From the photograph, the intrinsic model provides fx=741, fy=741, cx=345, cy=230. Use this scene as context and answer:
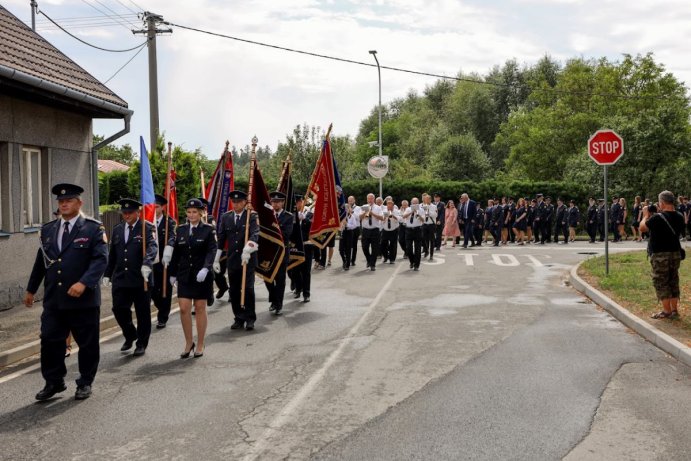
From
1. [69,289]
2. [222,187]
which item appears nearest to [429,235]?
[222,187]

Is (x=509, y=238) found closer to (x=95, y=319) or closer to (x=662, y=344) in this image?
(x=662, y=344)

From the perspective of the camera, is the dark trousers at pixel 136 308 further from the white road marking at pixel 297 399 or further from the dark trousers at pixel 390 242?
the dark trousers at pixel 390 242

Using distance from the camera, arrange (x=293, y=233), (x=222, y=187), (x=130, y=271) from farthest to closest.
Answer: (x=222, y=187) < (x=293, y=233) < (x=130, y=271)

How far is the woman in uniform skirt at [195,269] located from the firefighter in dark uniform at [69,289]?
5.22 ft

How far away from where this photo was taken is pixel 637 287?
43.0ft

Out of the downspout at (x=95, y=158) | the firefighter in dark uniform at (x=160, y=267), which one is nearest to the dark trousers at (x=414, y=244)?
the downspout at (x=95, y=158)

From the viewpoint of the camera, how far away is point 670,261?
10070 mm

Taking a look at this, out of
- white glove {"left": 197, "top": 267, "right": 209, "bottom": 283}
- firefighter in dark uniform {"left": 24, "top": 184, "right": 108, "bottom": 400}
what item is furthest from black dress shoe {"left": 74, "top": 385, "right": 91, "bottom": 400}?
white glove {"left": 197, "top": 267, "right": 209, "bottom": 283}

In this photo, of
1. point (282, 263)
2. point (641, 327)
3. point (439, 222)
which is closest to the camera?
point (641, 327)

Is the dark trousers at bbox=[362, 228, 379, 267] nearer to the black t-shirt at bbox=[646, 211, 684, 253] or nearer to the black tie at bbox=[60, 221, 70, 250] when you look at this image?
the black t-shirt at bbox=[646, 211, 684, 253]

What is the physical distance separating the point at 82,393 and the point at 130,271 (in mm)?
2136

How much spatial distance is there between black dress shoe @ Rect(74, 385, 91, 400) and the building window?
762cm

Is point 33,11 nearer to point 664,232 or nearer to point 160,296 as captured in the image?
point 160,296

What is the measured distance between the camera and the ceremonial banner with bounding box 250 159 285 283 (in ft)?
36.5
